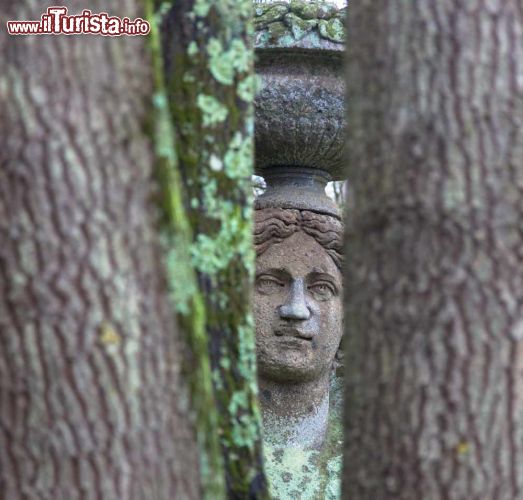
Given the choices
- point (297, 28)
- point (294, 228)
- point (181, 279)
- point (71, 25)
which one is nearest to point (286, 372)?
point (294, 228)

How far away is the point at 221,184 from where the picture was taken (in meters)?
1.86

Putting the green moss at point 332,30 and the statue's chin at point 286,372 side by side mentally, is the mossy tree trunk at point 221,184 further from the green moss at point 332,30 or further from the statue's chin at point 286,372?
the statue's chin at point 286,372

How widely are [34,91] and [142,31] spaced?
0.64 feet

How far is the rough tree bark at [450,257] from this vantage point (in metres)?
1.45

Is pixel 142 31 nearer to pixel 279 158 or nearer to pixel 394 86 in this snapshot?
pixel 394 86

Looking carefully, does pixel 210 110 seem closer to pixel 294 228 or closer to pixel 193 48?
pixel 193 48

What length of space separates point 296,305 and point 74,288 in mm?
2520

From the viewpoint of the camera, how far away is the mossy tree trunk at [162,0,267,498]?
5.97 ft

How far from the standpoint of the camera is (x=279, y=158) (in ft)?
13.3

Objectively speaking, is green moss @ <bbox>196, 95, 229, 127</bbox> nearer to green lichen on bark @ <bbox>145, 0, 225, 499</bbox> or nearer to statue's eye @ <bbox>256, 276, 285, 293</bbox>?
green lichen on bark @ <bbox>145, 0, 225, 499</bbox>

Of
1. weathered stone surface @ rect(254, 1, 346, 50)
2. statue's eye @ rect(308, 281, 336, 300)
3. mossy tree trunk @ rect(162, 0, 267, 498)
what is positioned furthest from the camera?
statue's eye @ rect(308, 281, 336, 300)

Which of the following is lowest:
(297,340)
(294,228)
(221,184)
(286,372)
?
(286,372)

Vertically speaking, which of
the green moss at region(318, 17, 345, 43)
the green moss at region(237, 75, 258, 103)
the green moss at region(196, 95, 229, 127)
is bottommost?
the green moss at region(196, 95, 229, 127)

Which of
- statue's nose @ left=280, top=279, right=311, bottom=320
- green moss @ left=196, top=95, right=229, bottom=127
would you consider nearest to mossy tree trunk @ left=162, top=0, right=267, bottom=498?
green moss @ left=196, top=95, right=229, bottom=127
